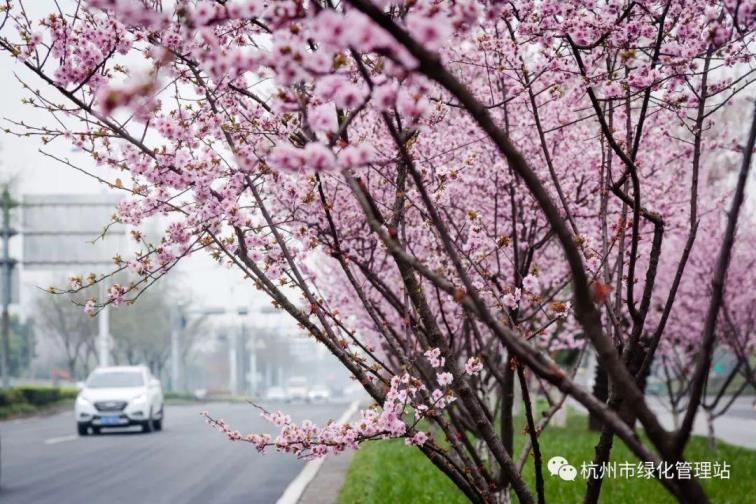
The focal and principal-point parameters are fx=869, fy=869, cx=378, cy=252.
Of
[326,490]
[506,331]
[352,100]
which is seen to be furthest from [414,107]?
[326,490]

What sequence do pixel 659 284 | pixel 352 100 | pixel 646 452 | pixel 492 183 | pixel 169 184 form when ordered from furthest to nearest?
pixel 659 284 → pixel 492 183 → pixel 169 184 → pixel 646 452 → pixel 352 100

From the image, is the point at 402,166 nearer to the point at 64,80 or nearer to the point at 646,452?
the point at 64,80

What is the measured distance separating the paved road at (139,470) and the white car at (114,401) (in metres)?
0.59

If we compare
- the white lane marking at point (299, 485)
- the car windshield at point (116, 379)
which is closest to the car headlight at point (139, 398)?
the car windshield at point (116, 379)

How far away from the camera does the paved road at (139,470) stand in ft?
32.9

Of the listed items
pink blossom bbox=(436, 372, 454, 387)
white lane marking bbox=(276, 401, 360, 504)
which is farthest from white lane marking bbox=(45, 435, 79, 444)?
pink blossom bbox=(436, 372, 454, 387)

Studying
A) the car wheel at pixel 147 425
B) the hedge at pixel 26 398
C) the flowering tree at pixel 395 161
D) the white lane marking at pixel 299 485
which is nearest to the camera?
the flowering tree at pixel 395 161

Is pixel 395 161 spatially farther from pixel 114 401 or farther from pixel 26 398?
pixel 26 398

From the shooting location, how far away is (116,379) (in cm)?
2112

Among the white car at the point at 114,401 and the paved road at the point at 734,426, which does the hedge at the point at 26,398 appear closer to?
the white car at the point at 114,401

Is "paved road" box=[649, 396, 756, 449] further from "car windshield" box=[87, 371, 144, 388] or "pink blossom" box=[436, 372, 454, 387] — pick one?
"pink blossom" box=[436, 372, 454, 387]

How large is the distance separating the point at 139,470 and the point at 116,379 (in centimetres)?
894

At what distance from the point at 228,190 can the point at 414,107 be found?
224 cm

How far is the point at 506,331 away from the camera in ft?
6.87
